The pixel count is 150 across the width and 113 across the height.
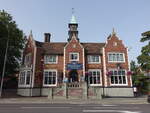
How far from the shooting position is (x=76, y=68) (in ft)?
98.8

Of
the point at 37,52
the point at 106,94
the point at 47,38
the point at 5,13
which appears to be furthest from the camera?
the point at 47,38

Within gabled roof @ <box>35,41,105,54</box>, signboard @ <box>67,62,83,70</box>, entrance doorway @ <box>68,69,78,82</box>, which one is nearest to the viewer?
signboard @ <box>67,62,83,70</box>

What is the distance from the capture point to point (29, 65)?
3070 cm

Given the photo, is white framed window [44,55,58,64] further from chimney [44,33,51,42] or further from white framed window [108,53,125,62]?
white framed window [108,53,125,62]

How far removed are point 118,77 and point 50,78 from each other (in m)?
13.1

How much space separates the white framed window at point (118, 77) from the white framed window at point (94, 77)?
2363 millimetres

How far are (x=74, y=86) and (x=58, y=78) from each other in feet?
16.9

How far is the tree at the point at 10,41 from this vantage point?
31.0 metres

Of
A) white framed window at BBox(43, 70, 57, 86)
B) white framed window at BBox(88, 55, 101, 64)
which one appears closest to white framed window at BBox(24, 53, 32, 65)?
white framed window at BBox(43, 70, 57, 86)

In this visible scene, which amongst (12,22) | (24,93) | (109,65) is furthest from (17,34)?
(109,65)

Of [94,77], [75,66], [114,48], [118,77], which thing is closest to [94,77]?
[94,77]

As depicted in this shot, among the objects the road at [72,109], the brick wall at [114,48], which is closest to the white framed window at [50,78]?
the brick wall at [114,48]

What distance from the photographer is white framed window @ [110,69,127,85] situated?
29.5 m

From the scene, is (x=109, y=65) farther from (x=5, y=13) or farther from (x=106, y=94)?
(x=5, y=13)
